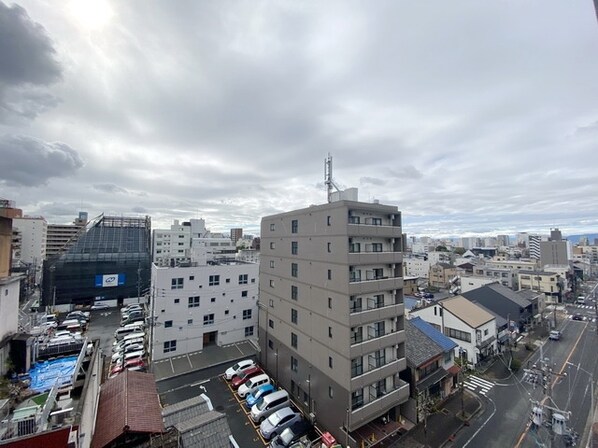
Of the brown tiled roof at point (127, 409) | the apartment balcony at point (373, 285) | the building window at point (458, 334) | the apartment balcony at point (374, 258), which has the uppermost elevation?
the apartment balcony at point (374, 258)

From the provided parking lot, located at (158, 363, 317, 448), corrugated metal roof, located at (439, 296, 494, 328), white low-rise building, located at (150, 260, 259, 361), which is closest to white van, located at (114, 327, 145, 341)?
white low-rise building, located at (150, 260, 259, 361)

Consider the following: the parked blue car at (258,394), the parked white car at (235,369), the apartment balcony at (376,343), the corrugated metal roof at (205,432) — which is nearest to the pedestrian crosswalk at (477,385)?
the apartment balcony at (376,343)

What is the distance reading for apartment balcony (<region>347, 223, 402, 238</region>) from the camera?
57.7 feet

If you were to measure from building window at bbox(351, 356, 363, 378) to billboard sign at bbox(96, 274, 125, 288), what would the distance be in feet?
165

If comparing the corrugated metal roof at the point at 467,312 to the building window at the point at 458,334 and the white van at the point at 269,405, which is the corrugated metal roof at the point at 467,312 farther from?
the white van at the point at 269,405

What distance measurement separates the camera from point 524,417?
2050 centimetres

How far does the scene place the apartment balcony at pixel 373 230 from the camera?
693 inches

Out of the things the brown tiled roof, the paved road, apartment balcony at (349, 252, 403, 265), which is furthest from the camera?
the paved road

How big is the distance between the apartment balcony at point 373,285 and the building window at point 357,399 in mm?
6317

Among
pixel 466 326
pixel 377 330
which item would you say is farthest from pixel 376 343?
pixel 466 326

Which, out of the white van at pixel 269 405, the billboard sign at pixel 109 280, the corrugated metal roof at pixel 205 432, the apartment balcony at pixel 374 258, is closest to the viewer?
the corrugated metal roof at pixel 205 432

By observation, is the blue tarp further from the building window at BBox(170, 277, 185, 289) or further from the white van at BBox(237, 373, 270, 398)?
the building window at BBox(170, 277, 185, 289)

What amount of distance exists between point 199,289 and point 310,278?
16.3 metres

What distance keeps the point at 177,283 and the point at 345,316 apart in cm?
2067
